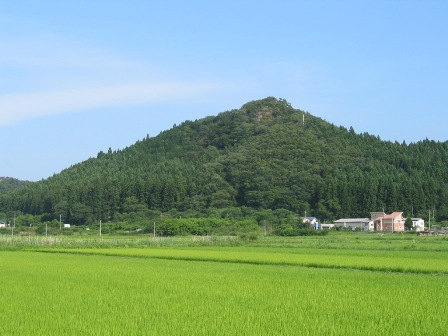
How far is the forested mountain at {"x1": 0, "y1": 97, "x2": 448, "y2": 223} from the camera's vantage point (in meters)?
73.9

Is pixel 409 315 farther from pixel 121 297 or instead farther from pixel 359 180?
pixel 359 180

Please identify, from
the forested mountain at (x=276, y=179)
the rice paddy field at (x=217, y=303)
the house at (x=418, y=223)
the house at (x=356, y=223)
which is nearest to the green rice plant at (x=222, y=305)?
the rice paddy field at (x=217, y=303)

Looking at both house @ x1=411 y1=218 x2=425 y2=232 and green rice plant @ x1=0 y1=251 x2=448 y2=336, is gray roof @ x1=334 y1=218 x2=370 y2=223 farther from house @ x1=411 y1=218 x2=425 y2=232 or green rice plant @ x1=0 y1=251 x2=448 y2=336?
green rice plant @ x1=0 y1=251 x2=448 y2=336

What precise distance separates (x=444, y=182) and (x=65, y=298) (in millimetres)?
77601

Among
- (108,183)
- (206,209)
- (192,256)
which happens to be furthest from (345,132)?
(192,256)

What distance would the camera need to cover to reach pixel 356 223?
69.7 metres

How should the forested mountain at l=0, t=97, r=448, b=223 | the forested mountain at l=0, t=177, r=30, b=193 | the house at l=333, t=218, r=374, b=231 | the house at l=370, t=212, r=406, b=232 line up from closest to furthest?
the house at l=370, t=212, r=406, b=232 → the house at l=333, t=218, r=374, b=231 → the forested mountain at l=0, t=97, r=448, b=223 → the forested mountain at l=0, t=177, r=30, b=193

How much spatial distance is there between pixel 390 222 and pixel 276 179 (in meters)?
17.1

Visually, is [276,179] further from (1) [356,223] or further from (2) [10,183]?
(2) [10,183]

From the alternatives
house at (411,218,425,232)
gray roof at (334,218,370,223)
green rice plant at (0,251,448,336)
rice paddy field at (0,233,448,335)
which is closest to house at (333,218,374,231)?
gray roof at (334,218,370,223)

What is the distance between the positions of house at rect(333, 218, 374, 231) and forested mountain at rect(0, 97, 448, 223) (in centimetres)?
356

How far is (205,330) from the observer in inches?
353

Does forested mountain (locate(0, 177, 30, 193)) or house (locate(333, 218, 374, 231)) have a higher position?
forested mountain (locate(0, 177, 30, 193))

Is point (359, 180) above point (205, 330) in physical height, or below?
above
